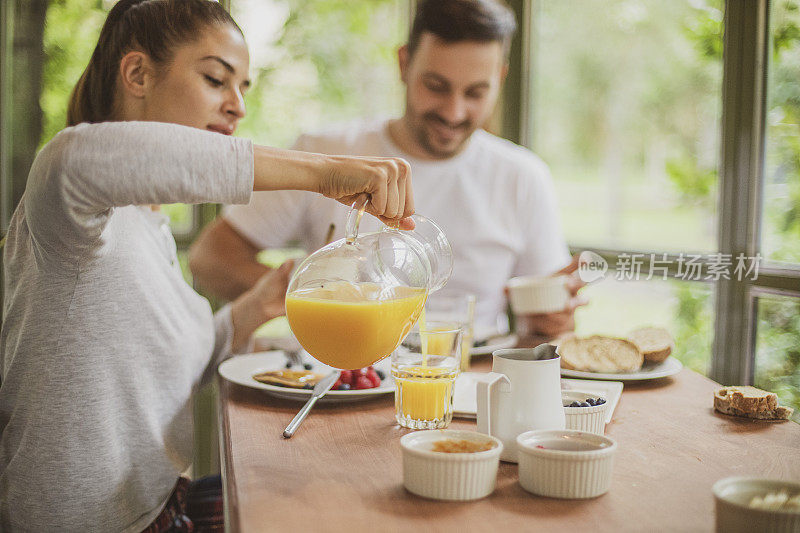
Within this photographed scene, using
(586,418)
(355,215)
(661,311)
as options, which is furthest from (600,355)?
(661,311)

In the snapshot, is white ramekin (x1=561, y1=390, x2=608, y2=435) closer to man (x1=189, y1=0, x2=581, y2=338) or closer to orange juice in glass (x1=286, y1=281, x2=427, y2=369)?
orange juice in glass (x1=286, y1=281, x2=427, y2=369)

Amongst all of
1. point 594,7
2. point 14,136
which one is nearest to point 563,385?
point 594,7

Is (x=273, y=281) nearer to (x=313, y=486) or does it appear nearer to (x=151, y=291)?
(x=151, y=291)

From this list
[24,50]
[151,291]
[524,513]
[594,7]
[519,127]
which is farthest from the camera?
[519,127]

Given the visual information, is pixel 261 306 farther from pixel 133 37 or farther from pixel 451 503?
pixel 451 503

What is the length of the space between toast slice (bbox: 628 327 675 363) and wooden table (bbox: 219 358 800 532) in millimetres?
187

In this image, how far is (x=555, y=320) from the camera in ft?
6.17

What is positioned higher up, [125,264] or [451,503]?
[125,264]

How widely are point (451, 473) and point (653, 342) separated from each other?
94 cm

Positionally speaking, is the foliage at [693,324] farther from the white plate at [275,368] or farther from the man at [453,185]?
the white plate at [275,368]

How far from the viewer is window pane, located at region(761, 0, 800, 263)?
1856 millimetres

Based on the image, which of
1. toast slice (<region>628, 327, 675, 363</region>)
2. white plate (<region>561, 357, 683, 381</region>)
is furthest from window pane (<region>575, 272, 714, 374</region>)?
white plate (<region>561, 357, 683, 381</region>)

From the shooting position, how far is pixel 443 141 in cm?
224

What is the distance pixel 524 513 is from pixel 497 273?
5.04 feet
